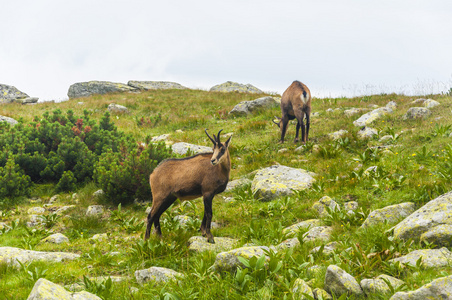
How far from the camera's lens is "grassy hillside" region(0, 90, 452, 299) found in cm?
456

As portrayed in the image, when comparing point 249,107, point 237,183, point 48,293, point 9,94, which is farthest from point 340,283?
point 9,94

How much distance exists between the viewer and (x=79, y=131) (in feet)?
45.7

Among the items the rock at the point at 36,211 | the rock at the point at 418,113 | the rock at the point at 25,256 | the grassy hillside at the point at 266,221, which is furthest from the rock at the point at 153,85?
the rock at the point at 25,256

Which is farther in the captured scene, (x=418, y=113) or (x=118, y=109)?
(x=118, y=109)

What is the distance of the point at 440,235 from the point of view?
4.95m

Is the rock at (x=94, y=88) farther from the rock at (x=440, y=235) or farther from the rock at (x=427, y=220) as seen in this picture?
the rock at (x=440, y=235)

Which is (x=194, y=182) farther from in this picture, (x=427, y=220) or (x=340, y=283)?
(x=427, y=220)

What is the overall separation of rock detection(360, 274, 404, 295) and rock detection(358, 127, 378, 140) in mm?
9361

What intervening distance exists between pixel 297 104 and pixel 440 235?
8.69 metres

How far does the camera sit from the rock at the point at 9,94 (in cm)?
3691

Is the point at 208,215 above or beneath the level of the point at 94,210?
above

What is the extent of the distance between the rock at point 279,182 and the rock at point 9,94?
35650 mm

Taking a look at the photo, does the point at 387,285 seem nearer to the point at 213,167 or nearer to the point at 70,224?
the point at 213,167

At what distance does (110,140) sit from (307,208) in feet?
27.9
